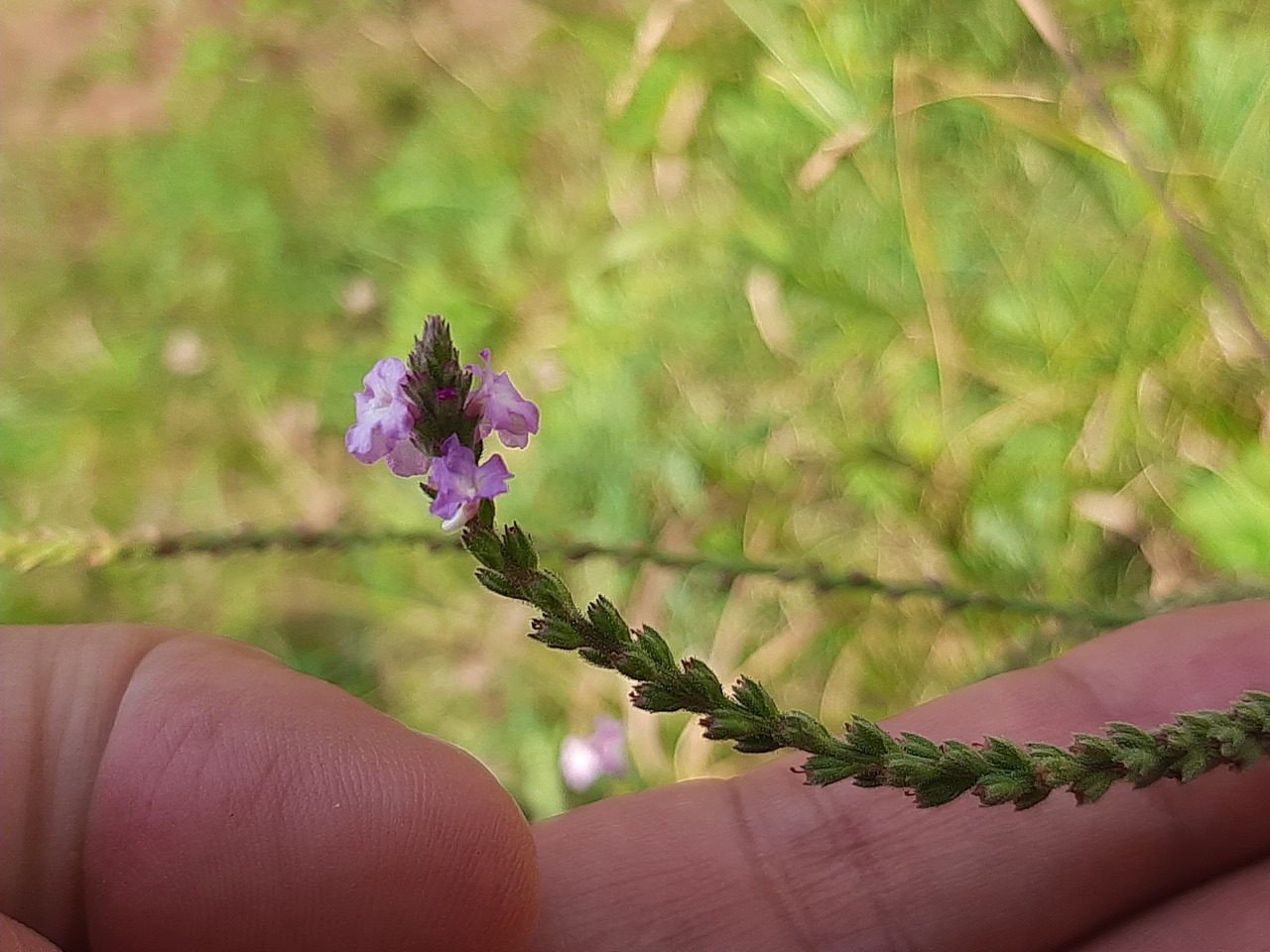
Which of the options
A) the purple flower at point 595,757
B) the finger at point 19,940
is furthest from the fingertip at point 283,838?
the purple flower at point 595,757

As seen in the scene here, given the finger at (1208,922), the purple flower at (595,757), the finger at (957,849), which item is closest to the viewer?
the finger at (1208,922)

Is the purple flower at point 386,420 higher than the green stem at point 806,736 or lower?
higher

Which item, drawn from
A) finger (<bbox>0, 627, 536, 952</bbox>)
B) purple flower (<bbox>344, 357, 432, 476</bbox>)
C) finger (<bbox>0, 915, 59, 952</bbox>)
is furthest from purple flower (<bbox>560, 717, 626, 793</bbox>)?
purple flower (<bbox>344, 357, 432, 476</bbox>)

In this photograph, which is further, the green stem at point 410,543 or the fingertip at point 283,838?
the green stem at point 410,543

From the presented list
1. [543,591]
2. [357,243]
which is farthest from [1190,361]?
[357,243]

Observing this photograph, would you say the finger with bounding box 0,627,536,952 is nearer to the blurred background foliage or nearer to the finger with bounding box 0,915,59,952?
the finger with bounding box 0,915,59,952

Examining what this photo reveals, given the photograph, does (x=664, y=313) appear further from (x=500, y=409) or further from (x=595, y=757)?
(x=500, y=409)

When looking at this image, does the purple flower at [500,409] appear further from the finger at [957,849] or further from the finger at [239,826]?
the finger at [957,849]

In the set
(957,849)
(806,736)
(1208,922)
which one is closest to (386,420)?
(806,736)
